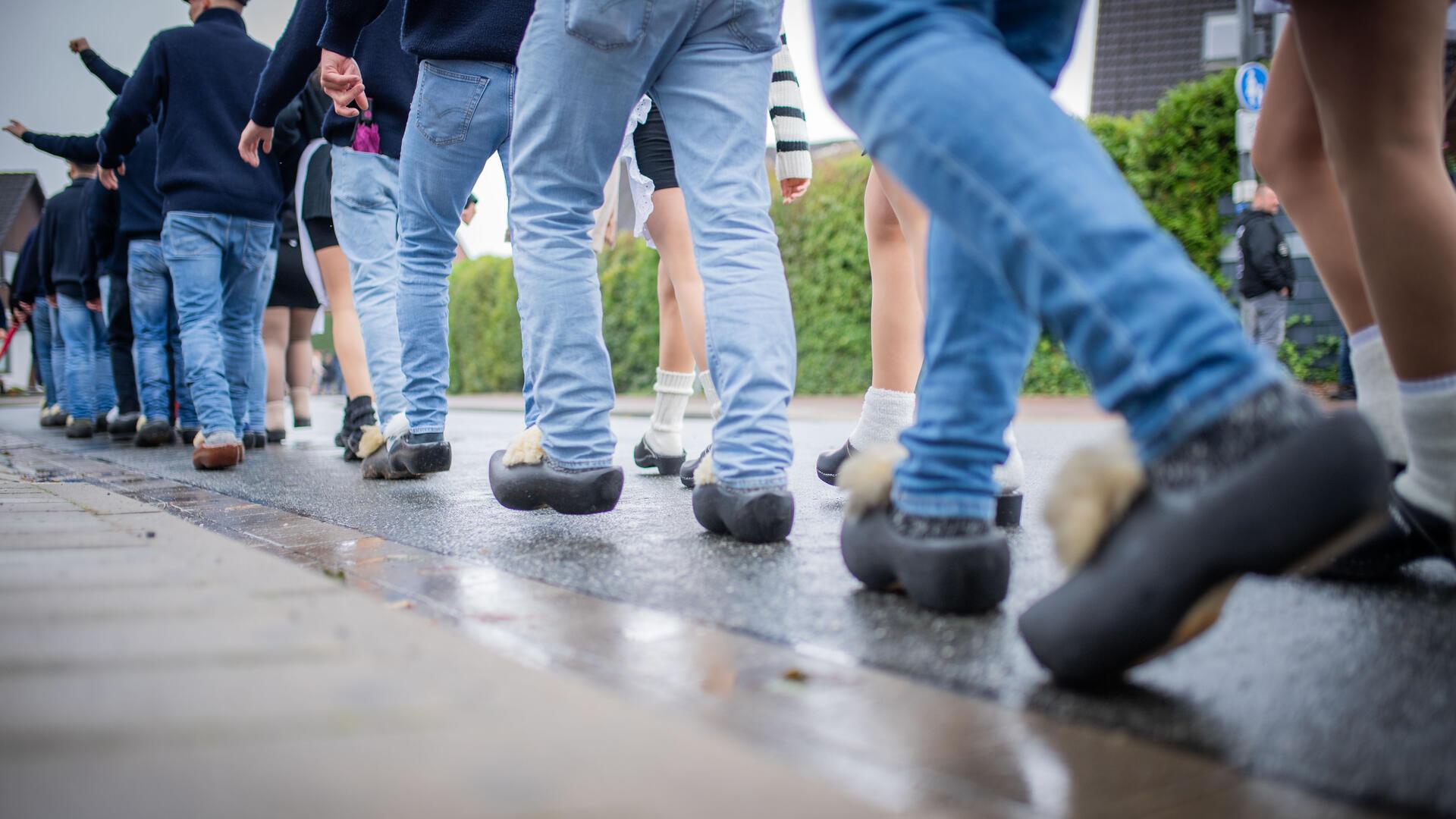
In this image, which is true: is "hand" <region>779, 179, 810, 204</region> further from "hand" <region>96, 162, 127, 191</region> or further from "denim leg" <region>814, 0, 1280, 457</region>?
"hand" <region>96, 162, 127, 191</region>

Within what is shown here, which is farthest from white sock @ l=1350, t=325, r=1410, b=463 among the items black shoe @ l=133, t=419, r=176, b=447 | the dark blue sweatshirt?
black shoe @ l=133, t=419, r=176, b=447

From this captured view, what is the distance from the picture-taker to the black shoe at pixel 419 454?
3.65 metres

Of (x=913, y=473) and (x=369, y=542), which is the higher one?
(x=913, y=473)

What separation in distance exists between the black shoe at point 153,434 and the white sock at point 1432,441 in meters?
6.53

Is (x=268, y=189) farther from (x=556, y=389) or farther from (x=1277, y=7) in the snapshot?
(x=1277, y=7)

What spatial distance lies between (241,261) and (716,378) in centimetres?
391

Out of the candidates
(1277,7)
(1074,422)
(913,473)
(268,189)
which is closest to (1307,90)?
(1277,7)

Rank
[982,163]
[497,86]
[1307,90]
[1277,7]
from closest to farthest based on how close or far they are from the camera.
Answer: [982,163] → [1307,90] → [1277,7] → [497,86]

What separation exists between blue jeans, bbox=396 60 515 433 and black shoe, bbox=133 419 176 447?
11.4ft

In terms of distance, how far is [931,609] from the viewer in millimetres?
1487

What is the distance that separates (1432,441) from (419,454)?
3013 mm

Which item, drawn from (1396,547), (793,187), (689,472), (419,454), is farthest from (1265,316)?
(1396,547)

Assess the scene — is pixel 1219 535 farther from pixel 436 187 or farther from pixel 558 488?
pixel 436 187

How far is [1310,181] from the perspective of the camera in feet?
5.85
